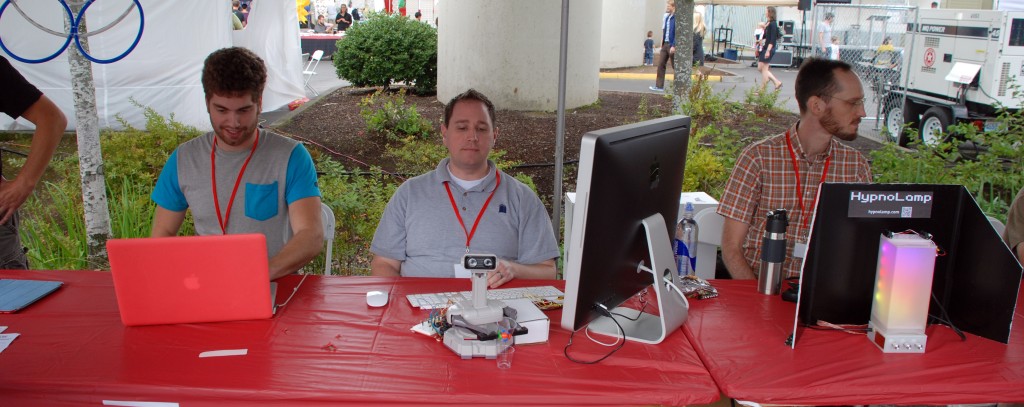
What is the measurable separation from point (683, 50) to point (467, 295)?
5924 mm

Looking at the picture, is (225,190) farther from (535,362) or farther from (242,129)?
(535,362)

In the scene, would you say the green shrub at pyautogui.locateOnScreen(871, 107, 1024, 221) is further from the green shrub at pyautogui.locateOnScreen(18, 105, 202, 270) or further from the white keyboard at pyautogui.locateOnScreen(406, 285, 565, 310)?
the green shrub at pyautogui.locateOnScreen(18, 105, 202, 270)

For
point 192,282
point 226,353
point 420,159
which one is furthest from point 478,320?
point 420,159

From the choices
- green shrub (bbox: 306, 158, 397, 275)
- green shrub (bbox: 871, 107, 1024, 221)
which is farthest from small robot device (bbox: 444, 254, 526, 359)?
green shrub (bbox: 871, 107, 1024, 221)

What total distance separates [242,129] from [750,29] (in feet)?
81.6

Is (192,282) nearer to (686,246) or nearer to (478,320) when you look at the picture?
(478,320)

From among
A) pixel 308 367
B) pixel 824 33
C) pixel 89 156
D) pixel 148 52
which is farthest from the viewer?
pixel 824 33

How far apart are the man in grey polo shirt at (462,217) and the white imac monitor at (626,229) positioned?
0.73 meters

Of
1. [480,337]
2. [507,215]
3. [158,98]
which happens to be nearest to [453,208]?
[507,215]

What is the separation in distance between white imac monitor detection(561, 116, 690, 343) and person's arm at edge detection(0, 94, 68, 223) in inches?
89.3

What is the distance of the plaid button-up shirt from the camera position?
3225mm

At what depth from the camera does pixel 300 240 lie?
9.06 ft

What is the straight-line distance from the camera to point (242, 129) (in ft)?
9.22

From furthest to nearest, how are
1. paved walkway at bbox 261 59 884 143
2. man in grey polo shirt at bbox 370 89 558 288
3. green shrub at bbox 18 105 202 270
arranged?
paved walkway at bbox 261 59 884 143 < green shrub at bbox 18 105 202 270 < man in grey polo shirt at bbox 370 89 558 288
